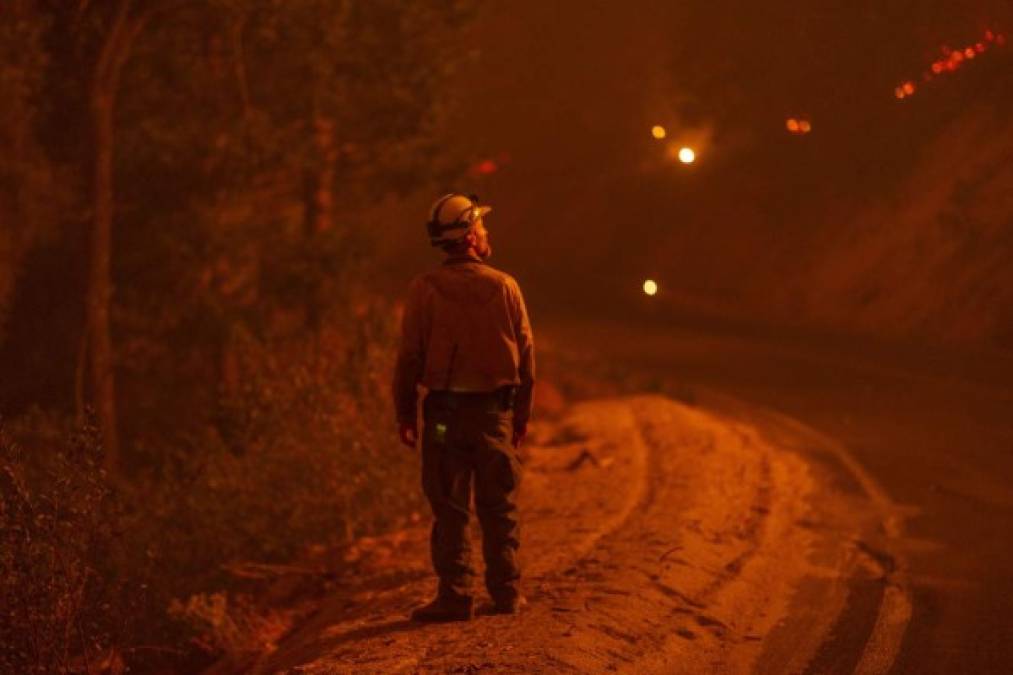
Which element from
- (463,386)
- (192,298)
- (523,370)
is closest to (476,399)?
(463,386)

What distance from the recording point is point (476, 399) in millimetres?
6477

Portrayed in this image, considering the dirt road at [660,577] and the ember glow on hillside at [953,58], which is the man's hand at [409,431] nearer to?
the dirt road at [660,577]

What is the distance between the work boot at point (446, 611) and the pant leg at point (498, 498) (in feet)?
0.66

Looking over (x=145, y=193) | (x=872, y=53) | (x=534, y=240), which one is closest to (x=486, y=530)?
(x=145, y=193)

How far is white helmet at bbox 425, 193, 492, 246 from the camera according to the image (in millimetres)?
6426

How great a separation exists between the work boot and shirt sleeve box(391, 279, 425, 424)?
3.01 ft

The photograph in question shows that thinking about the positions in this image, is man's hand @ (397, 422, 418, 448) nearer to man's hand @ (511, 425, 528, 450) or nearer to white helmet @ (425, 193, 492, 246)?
man's hand @ (511, 425, 528, 450)

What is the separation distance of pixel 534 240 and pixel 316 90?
69.4ft

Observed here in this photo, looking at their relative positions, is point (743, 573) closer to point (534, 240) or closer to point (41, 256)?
point (41, 256)

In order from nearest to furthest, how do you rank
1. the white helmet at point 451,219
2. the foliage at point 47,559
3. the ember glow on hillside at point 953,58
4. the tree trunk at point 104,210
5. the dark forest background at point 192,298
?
1. the white helmet at point 451,219
2. the foliage at point 47,559
3. the dark forest background at point 192,298
4. the tree trunk at point 104,210
5. the ember glow on hillside at point 953,58

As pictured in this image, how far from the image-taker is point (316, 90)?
17.8 m

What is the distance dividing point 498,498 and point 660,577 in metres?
1.42

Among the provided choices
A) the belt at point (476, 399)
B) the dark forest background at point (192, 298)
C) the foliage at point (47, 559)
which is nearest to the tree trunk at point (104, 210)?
the dark forest background at point (192, 298)

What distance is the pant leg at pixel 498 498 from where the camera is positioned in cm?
648
